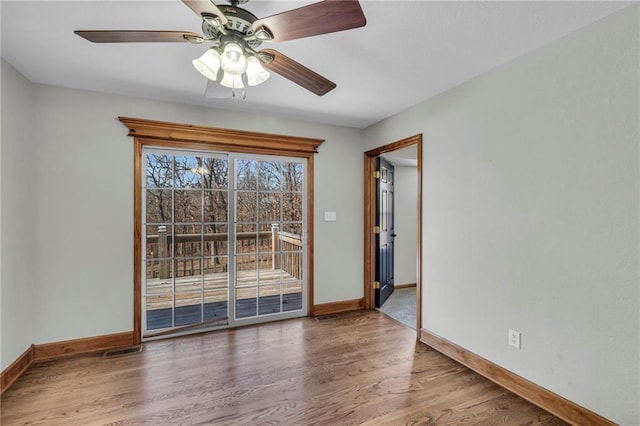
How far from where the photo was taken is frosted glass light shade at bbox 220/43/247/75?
155cm

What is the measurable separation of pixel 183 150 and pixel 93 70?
98 centimetres

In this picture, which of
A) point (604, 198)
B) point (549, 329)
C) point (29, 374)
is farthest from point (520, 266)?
point (29, 374)

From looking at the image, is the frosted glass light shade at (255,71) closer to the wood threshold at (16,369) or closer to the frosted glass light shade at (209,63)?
the frosted glass light shade at (209,63)

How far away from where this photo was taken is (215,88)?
6.43 feet

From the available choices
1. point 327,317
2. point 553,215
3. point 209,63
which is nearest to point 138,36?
point 209,63

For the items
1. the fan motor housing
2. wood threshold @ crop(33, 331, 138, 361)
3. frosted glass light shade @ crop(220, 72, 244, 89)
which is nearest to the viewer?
the fan motor housing

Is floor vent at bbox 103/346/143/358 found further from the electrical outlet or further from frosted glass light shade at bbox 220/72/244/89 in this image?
the electrical outlet

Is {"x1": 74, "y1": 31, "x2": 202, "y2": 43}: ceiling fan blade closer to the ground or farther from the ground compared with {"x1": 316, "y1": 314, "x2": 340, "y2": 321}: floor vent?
farther from the ground

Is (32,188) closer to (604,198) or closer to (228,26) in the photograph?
(228,26)

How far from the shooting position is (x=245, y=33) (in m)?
1.52

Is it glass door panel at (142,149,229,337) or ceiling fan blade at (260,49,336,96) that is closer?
ceiling fan blade at (260,49,336,96)

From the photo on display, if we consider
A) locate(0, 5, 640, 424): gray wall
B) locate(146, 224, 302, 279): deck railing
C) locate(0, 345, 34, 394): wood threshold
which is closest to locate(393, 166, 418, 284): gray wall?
locate(0, 5, 640, 424): gray wall

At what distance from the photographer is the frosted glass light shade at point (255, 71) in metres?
1.66

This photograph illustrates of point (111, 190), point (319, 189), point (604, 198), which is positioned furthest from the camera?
point (319, 189)
